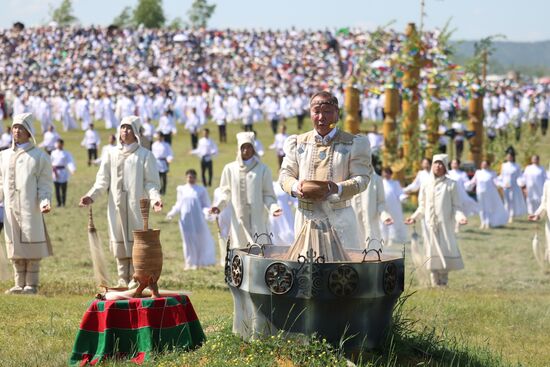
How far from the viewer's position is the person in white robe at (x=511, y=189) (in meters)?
24.9

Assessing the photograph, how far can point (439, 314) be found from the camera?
1100 centimetres

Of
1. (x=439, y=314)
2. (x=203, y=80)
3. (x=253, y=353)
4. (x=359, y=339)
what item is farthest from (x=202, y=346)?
(x=203, y=80)

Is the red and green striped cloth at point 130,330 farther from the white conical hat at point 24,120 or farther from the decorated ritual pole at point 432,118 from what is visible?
the decorated ritual pole at point 432,118

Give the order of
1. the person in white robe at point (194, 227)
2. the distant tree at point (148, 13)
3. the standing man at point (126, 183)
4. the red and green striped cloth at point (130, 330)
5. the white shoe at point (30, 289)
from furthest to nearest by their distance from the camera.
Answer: the distant tree at point (148, 13) < the person in white robe at point (194, 227) < the white shoe at point (30, 289) < the standing man at point (126, 183) < the red and green striped cloth at point (130, 330)

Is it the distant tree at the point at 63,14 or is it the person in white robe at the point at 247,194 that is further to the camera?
the distant tree at the point at 63,14

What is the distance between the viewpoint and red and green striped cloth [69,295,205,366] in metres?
7.70

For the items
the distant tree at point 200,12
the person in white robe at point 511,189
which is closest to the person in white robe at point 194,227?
the person in white robe at point 511,189

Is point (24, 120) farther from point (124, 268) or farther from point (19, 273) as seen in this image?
point (124, 268)

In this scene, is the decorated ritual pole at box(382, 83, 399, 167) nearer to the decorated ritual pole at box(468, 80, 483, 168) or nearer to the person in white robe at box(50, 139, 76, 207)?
the decorated ritual pole at box(468, 80, 483, 168)

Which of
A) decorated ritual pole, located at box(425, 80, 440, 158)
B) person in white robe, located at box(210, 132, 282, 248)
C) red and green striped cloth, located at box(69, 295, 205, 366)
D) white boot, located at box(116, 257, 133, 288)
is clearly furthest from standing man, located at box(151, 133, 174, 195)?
red and green striped cloth, located at box(69, 295, 205, 366)

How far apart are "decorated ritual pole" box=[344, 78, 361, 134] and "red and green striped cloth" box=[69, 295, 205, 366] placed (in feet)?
51.5

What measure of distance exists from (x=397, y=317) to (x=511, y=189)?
1766 cm

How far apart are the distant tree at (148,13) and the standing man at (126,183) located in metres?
79.1

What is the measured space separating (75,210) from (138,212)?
43.0ft
